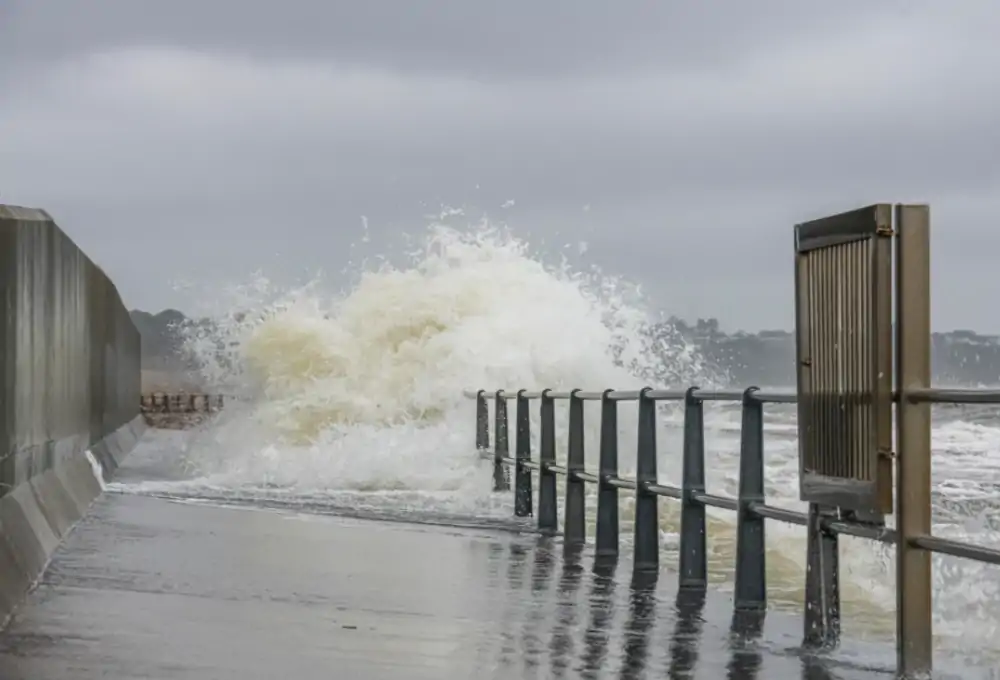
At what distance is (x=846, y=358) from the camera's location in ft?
26.8

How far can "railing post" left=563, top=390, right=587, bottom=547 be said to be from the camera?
1434 cm

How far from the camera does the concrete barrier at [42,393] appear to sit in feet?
30.0

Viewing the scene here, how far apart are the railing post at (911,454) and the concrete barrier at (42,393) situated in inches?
136

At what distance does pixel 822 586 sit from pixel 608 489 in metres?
4.75

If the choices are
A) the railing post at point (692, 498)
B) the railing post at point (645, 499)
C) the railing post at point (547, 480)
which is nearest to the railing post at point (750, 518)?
the railing post at point (692, 498)

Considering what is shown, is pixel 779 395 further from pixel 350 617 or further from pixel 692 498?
pixel 350 617

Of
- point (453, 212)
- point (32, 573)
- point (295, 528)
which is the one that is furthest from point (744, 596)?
point (453, 212)

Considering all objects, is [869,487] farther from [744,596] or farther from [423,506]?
[423,506]

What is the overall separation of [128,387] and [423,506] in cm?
1265

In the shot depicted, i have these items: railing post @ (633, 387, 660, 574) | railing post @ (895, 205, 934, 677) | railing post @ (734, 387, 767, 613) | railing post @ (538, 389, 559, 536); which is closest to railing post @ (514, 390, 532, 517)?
railing post @ (538, 389, 559, 536)

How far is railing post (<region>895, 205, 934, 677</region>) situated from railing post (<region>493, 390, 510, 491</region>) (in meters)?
11.3

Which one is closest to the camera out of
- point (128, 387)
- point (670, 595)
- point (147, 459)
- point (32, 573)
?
point (32, 573)

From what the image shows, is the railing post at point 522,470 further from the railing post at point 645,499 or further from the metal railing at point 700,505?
the railing post at point 645,499

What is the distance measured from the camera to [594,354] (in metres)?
30.6
